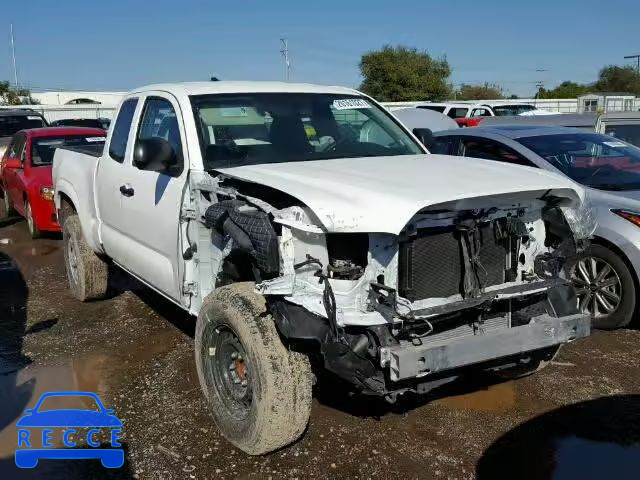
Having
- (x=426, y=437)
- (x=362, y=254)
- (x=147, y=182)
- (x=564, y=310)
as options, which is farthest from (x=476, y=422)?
(x=147, y=182)

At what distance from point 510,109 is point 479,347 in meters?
21.5

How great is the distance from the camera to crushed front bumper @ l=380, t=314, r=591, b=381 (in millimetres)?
3170

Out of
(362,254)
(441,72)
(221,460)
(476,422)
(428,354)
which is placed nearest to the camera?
(428,354)

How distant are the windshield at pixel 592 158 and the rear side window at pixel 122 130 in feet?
12.3

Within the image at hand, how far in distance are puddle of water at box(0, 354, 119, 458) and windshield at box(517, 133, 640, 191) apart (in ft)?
14.3

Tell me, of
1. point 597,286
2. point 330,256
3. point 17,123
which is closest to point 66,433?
point 330,256

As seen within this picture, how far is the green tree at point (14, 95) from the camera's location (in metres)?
51.1

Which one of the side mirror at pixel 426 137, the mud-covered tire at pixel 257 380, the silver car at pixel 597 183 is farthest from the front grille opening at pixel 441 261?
the side mirror at pixel 426 137

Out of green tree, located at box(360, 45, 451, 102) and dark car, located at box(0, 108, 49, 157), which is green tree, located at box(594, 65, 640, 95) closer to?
green tree, located at box(360, 45, 451, 102)

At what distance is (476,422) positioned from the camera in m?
4.20

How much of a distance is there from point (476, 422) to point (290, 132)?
2.35m

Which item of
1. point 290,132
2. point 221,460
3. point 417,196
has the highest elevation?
point 290,132

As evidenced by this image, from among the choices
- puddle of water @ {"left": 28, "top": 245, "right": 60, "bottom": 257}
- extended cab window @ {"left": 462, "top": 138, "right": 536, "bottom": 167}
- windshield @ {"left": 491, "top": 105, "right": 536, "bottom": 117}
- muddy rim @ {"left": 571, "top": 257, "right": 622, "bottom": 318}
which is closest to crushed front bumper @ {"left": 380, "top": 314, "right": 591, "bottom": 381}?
muddy rim @ {"left": 571, "top": 257, "right": 622, "bottom": 318}

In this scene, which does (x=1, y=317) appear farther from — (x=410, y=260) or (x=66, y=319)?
(x=410, y=260)
